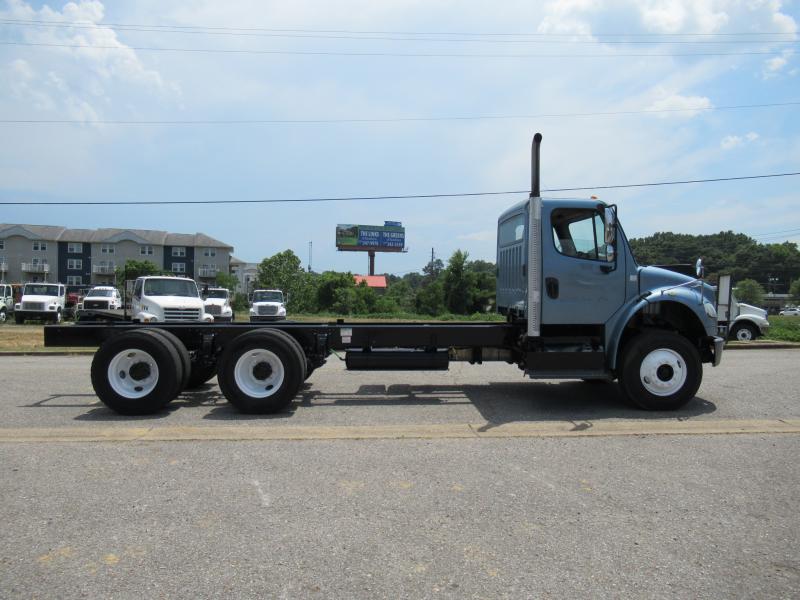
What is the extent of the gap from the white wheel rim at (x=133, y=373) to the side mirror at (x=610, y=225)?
20.1ft

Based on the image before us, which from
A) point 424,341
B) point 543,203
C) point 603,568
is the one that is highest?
point 543,203

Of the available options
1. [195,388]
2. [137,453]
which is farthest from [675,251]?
[137,453]

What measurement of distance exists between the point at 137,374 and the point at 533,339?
5.28 metres

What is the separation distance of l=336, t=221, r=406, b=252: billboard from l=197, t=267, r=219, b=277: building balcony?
1993cm

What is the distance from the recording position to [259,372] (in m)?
7.78

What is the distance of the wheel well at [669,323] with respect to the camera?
27.0 ft

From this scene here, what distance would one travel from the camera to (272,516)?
426 cm

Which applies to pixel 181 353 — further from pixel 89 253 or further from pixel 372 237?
pixel 372 237

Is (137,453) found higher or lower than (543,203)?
lower

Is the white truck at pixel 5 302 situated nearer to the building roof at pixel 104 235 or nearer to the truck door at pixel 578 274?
the truck door at pixel 578 274

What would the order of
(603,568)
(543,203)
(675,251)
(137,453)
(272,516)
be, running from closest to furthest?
(603,568) → (272,516) → (137,453) → (543,203) → (675,251)

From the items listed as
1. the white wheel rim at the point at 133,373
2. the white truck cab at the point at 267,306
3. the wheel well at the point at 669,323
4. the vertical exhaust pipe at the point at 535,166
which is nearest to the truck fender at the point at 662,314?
the wheel well at the point at 669,323

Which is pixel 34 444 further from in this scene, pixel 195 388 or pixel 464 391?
pixel 464 391

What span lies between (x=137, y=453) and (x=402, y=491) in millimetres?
2814
